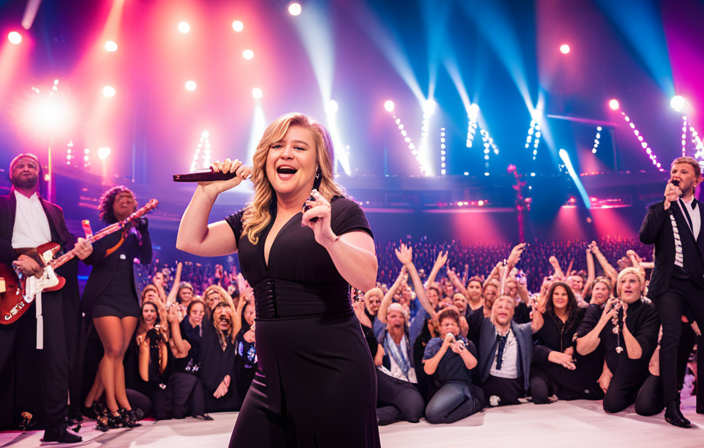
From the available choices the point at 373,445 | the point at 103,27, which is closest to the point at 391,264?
the point at 103,27

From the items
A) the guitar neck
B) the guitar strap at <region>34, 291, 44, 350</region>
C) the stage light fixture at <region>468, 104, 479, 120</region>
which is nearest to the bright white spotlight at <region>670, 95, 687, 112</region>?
the stage light fixture at <region>468, 104, 479, 120</region>

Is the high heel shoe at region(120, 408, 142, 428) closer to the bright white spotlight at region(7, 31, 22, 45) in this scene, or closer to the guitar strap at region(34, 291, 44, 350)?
the guitar strap at region(34, 291, 44, 350)

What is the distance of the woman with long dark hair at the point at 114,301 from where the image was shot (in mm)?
4359

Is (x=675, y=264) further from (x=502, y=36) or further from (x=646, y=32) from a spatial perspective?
(x=502, y=36)

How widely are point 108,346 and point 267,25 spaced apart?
7.87 meters

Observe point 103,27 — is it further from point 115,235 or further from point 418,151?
point 418,151

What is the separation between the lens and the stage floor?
391 centimetres

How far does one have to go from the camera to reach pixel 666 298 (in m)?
4.16

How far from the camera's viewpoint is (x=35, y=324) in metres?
4.34

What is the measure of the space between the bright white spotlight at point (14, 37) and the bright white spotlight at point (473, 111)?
9.02 meters

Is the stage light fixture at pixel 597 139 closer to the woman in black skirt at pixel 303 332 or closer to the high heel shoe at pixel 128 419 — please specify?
the high heel shoe at pixel 128 419

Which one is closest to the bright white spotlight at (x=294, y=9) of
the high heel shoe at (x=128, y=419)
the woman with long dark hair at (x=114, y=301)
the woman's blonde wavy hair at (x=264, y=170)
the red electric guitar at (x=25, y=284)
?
the woman with long dark hair at (x=114, y=301)

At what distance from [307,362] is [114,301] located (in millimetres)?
3493

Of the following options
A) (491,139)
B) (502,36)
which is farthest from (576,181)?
(502,36)
